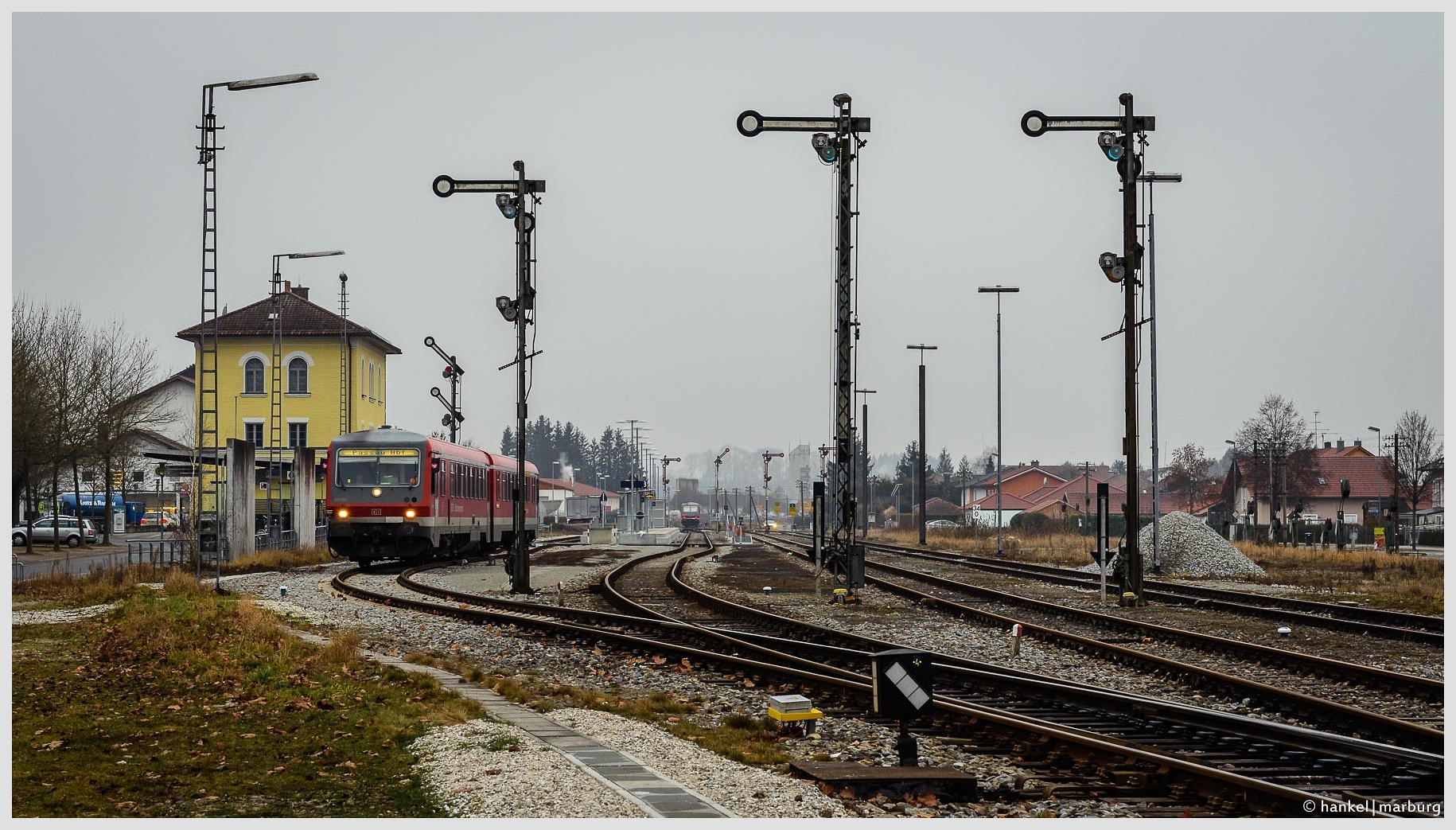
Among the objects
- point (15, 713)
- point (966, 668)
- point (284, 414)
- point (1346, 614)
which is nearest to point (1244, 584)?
point (1346, 614)

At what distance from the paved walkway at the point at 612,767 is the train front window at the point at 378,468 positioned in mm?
21721

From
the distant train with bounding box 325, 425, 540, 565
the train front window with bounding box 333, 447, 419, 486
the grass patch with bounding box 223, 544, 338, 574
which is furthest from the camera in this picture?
the grass patch with bounding box 223, 544, 338, 574

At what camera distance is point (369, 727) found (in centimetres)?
1066

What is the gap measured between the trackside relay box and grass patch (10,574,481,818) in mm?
2990

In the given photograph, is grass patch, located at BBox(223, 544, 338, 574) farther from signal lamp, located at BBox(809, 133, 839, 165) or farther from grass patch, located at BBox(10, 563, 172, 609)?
signal lamp, located at BBox(809, 133, 839, 165)

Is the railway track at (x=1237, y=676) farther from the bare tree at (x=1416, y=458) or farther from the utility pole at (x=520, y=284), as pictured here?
the bare tree at (x=1416, y=458)

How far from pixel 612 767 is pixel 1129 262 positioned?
57.4 ft

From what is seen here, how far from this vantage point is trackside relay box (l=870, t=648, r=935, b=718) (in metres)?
9.33

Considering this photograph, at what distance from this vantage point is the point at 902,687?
939 centimetres

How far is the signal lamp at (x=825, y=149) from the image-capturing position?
23109 mm

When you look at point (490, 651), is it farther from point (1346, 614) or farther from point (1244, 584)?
point (1244, 584)

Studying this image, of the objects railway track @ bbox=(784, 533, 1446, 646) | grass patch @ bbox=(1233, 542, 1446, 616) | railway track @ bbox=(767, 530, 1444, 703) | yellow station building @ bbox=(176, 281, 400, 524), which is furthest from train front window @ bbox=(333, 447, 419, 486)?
yellow station building @ bbox=(176, 281, 400, 524)

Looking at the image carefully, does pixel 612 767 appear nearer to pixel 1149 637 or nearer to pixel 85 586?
pixel 1149 637

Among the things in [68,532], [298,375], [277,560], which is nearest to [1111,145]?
[277,560]
